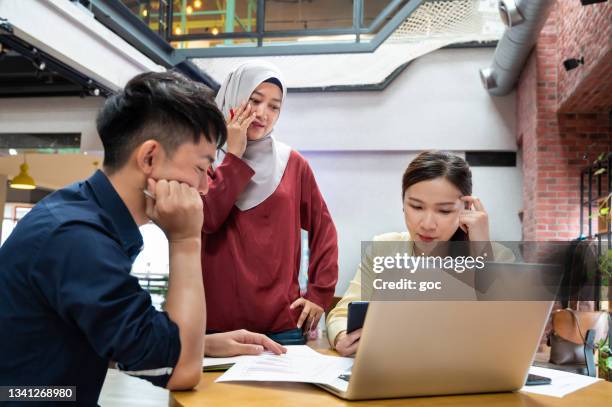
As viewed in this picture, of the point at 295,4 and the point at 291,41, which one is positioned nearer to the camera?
the point at 291,41

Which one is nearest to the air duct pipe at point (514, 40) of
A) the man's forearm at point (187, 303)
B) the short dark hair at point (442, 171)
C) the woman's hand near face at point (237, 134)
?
the short dark hair at point (442, 171)

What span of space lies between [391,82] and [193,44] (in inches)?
120

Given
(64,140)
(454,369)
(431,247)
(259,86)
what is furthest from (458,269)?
(64,140)

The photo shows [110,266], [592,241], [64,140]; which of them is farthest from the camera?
[64,140]

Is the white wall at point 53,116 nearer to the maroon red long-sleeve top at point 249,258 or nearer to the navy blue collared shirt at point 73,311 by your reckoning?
the maroon red long-sleeve top at point 249,258

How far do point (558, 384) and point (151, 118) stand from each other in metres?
0.88

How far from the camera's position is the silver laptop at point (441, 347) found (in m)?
0.78

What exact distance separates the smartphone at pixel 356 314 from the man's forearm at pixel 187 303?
0.26 metres

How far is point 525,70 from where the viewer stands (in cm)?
710

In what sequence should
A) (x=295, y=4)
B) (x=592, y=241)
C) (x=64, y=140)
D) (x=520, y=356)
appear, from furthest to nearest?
1. (x=295, y=4)
2. (x=64, y=140)
3. (x=592, y=241)
4. (x=520, y=356)

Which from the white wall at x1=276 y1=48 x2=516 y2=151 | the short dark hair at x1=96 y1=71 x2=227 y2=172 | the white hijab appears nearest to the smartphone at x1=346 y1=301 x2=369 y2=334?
the short dark hair at x1=96 y1=71 x2=227 y2=172

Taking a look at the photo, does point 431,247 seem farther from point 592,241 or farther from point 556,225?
point 556,225

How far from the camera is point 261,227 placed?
161 centimetres

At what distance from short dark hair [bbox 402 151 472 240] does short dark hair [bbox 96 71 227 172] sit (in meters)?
0.79
